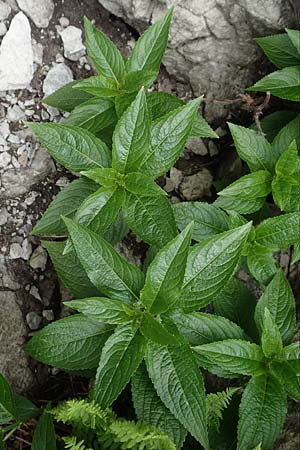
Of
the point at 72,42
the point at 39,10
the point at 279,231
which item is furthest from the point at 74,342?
the point at 39,10

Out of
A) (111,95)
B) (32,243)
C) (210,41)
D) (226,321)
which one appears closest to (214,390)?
(226,321)

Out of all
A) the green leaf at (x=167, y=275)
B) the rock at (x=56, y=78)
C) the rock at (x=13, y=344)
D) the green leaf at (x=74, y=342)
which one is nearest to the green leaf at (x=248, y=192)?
the green leaf at (x=167, y=275)

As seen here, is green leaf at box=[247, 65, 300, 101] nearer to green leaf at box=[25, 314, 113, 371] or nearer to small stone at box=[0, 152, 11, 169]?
small stone at box=[0, 152, 11, 169]

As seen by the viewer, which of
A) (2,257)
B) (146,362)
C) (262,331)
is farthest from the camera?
(2,257)

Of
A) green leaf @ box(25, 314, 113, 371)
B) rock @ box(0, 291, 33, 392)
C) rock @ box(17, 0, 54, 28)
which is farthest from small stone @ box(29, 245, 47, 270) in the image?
rock @ box(17, 0, 54, 28)

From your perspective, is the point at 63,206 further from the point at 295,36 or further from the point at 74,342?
the point at 295,36

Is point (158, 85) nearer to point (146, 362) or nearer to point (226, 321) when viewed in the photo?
point (226, 321)
